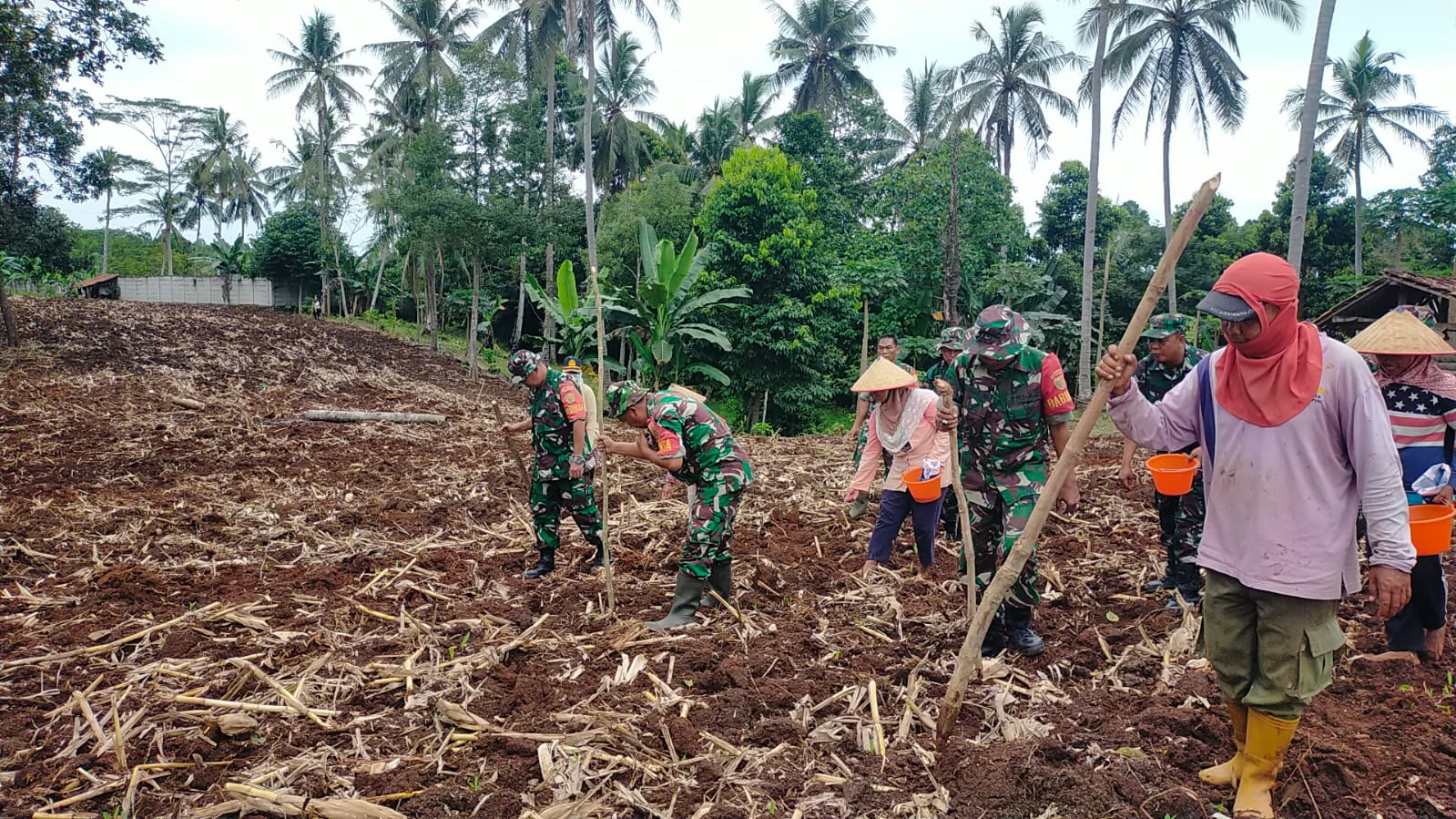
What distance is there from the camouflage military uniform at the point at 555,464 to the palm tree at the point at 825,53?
2634cm

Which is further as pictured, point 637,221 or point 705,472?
point 637,221

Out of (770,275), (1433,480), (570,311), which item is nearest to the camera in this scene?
(1433,480)

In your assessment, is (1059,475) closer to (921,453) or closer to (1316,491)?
(1316,491)

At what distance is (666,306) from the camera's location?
15.3 metres

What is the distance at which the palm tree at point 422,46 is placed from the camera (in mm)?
27812

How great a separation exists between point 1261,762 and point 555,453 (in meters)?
4.15

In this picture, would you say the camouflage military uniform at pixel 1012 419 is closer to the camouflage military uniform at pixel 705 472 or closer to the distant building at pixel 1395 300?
the camouflage military uniform at pixel 705 472

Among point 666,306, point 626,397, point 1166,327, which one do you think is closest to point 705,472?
point 626,397

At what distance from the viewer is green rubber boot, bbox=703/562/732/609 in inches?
195

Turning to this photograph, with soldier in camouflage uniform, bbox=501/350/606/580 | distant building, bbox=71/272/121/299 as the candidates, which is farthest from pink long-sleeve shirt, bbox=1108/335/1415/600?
distant building, bbox=71/272/121/299

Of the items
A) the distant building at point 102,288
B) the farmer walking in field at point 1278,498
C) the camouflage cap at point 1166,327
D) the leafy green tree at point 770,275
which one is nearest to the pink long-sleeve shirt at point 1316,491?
the farmer walking in field at point 1278,498

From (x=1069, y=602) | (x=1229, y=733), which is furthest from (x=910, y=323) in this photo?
(x=1229, y=733)

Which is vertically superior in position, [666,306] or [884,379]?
[666,306]

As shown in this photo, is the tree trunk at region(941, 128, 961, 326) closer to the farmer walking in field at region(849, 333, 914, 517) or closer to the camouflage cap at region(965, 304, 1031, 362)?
the farmer walking in field at region(849, 333, 914, 517)
